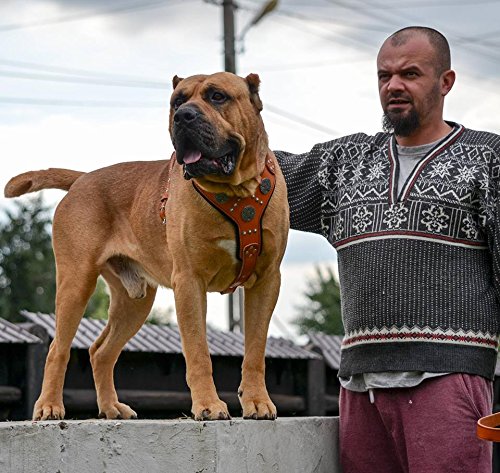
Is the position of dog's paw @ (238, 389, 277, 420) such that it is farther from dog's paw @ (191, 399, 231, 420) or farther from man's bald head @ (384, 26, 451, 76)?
man's bald head @ (384, 26, 451, 76)

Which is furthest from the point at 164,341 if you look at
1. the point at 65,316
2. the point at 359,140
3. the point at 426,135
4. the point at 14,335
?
the point at 426,135

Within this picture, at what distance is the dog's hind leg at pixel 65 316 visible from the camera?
4.81 metres

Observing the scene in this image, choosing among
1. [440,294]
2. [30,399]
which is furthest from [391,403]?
[30,399]

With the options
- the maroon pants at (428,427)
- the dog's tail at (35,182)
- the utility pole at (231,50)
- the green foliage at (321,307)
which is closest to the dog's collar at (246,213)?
the maroon pants at (428,427)

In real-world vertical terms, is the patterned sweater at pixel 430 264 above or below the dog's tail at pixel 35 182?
below

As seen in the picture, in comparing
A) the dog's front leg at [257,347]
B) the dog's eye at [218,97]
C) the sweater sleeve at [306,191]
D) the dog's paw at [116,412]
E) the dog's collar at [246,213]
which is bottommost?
the dog's paw at [116,412]

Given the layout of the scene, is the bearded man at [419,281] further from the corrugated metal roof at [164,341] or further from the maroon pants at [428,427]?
the corrugated metal roof at [164,341]

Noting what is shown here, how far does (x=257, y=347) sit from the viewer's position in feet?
14.9

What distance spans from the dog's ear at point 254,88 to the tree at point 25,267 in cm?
3149

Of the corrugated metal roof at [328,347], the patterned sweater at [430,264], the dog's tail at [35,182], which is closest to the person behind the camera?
the patterned sweater at [430,264]

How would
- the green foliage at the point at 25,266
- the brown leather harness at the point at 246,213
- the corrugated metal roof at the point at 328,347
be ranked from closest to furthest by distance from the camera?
the brown leather harness at the point at 246,213
the corrugated metal roof at the point at 328,347
the green foliage at the point at 25,266

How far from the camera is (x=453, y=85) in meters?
4.77

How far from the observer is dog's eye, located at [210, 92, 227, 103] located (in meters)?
4.25

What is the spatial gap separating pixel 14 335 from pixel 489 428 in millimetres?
4976
